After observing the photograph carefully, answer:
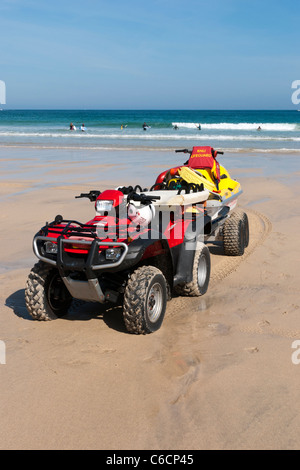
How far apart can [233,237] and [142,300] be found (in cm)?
331

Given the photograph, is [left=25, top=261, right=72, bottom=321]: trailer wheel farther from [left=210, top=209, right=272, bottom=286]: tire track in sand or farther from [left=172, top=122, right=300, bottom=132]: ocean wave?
[left=172, top=122, right=300, bottom=132]: ocean wave

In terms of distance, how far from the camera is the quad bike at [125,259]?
460cm

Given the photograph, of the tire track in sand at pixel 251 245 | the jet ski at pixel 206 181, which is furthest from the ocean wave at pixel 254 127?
the jet ski at pixel 206 181

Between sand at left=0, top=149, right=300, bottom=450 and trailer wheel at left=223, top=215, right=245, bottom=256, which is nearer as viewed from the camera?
sand at left=0, top=149, right=300, bottom=450

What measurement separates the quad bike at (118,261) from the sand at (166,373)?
0.90 ft

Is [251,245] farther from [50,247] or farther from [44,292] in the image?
[50,247]

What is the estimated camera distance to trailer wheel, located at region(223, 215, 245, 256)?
7609 mm

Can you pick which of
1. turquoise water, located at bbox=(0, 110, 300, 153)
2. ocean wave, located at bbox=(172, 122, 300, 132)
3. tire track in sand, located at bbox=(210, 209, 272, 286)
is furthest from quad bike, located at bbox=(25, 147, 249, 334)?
ocean wave, located at bbox=(172, 122, 300, 132)

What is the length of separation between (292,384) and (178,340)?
4.00ft

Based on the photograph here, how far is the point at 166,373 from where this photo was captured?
419cm

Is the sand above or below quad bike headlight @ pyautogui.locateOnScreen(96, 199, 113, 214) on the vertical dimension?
below

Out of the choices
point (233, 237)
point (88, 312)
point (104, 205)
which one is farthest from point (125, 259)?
point (233, 237)

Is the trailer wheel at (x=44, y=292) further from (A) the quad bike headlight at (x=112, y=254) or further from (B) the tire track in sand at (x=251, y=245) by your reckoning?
(B) the tire track in sand at (x=251, y=245)
